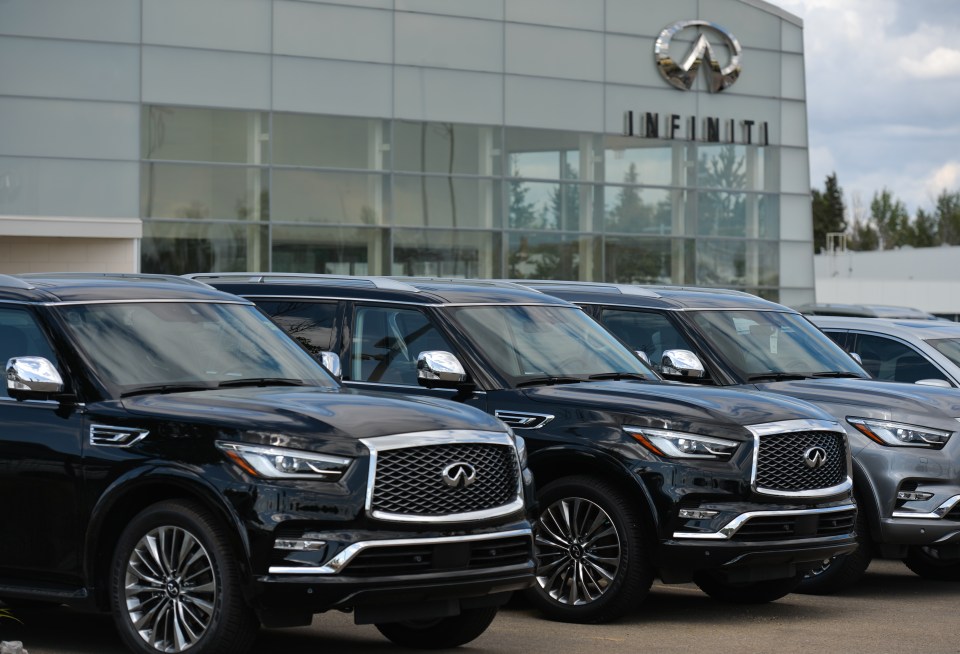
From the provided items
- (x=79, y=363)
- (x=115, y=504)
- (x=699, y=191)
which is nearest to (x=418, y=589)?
(x=115, y=504)

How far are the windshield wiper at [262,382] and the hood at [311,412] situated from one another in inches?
5.1

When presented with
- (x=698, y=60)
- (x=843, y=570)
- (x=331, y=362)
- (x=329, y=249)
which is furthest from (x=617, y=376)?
(x=698, y=60)

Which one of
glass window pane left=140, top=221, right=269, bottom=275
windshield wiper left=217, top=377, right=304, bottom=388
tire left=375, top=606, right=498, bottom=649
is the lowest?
tire left=375, top=606, right=498, bottom=649

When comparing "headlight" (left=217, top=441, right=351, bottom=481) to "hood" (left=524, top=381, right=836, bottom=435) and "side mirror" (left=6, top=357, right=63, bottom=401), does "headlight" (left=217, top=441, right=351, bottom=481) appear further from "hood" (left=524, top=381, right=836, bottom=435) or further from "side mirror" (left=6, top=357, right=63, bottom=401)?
"hood" (left=524, top=381, right=836, bottom=435)

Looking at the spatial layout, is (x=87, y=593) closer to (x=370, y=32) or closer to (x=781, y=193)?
(x=370, y=32)

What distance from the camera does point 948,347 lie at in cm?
1389

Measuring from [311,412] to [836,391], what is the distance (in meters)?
5.12

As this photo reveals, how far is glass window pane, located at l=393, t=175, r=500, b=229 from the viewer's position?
33.3 meters

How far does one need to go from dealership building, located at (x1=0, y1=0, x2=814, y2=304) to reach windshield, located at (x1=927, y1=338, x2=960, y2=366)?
55.8 ft

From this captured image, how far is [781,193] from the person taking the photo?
126ft

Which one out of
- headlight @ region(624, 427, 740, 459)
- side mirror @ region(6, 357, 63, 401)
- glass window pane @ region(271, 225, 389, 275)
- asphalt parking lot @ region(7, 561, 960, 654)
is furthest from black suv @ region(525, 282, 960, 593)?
glass window pane @ region(271, 225, 389, 275)

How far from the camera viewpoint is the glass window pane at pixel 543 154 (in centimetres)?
3438

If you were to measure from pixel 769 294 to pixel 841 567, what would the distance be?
92.8 ft

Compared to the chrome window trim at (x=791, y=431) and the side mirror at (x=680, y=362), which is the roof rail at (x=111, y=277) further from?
the side mirror at (x=680, y=362)
